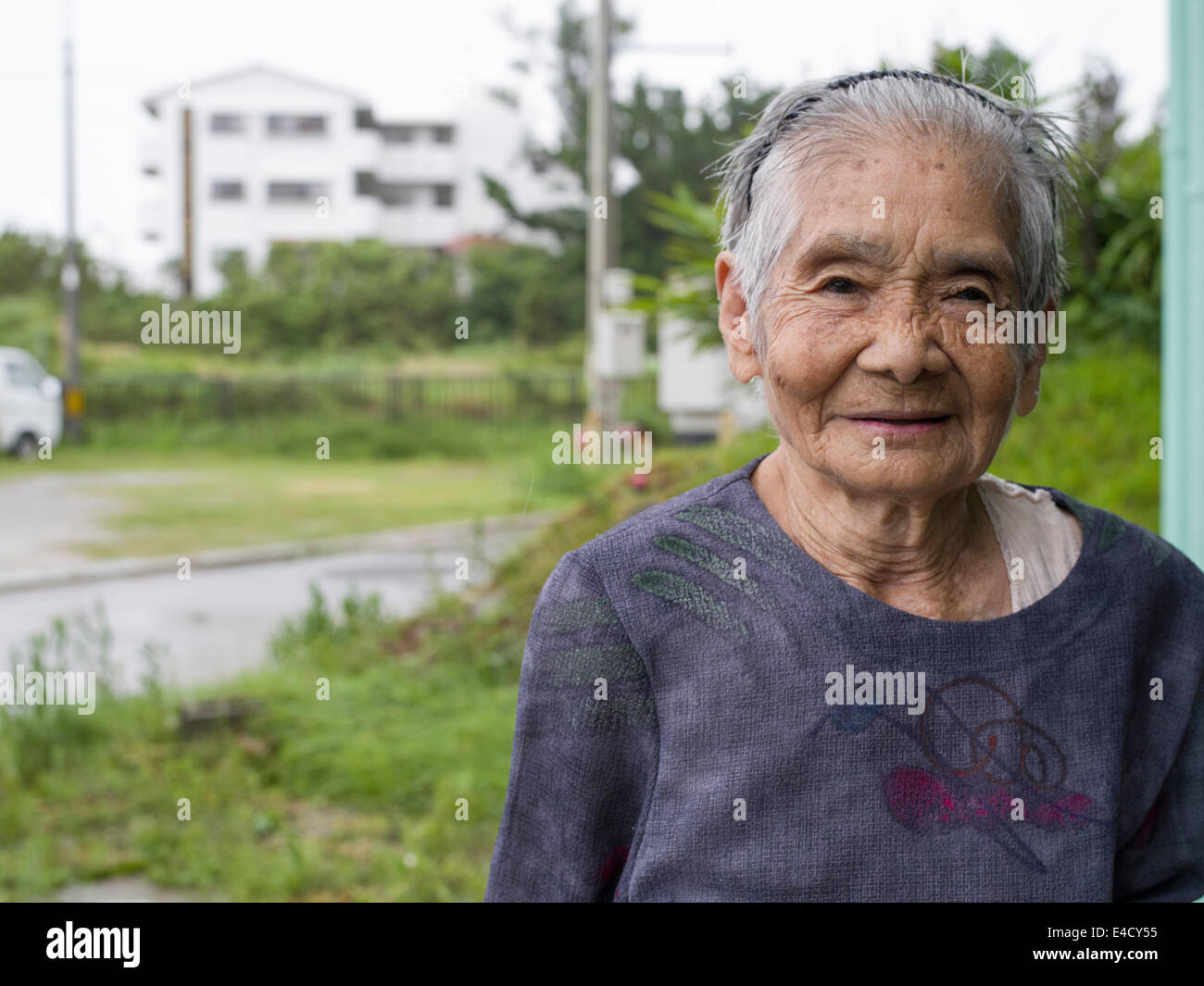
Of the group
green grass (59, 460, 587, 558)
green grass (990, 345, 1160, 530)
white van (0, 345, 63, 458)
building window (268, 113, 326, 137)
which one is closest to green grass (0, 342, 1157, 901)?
green grass (990, 345, 1160, 530)

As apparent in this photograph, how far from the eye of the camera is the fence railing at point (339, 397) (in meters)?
17.6

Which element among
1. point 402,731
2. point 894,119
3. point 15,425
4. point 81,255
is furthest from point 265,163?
point 894,119

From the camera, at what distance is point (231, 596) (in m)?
6.96

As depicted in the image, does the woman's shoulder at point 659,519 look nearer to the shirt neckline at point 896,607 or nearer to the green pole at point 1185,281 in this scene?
the shirt neckline at point 896,607

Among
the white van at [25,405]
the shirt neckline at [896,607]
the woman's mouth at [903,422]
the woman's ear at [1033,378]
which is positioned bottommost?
the shirt neckline at [896,607]

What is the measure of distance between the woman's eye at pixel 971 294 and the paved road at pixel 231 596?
13.0 ft

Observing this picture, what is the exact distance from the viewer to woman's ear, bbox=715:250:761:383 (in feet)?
3.80

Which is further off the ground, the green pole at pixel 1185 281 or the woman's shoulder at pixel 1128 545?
the green pole at pixel 1185 281

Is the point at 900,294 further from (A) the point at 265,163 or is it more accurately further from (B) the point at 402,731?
(A) the point at 265,163

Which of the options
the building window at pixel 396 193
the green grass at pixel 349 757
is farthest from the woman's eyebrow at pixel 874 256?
the building window at pixel 396 193

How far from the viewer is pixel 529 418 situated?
57.2ft

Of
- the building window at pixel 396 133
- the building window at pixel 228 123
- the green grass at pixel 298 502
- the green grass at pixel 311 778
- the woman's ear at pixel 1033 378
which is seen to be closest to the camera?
the woman's ear at pixel 1033 378

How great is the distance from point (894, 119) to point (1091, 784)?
2.02 feet
